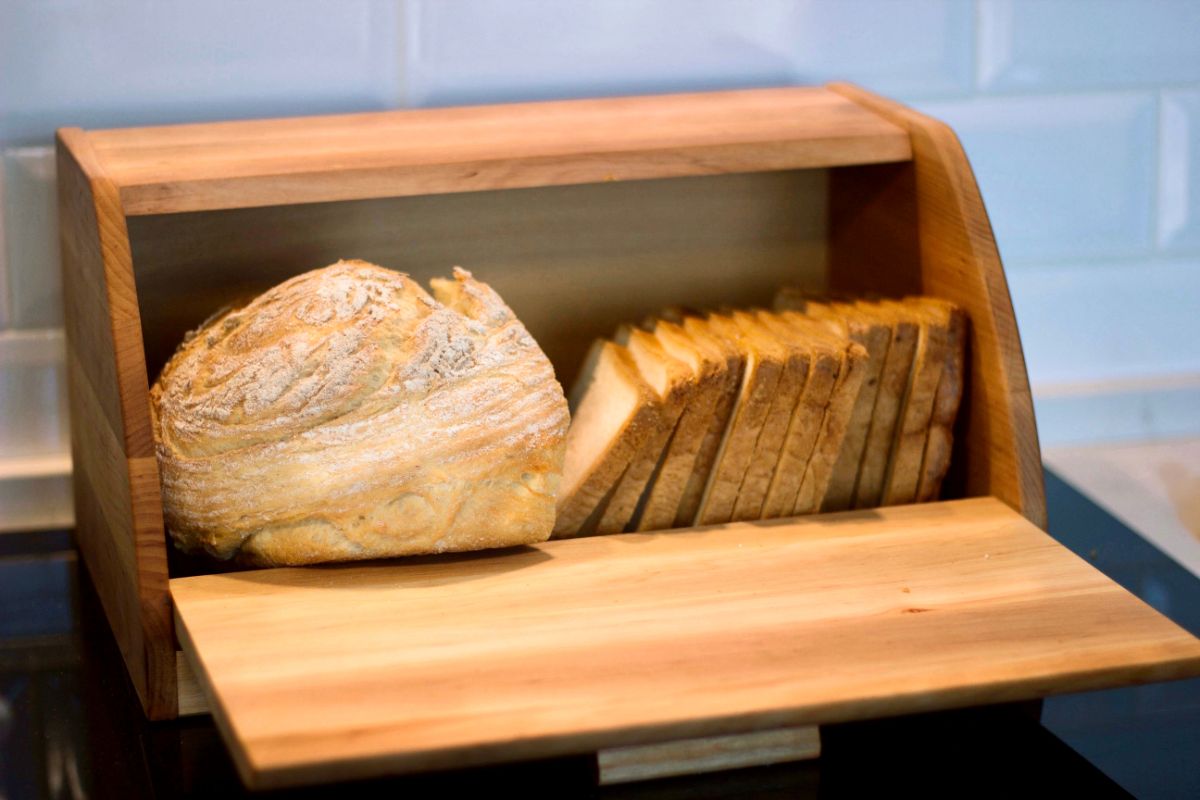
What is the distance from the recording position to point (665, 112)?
1269 millimetres

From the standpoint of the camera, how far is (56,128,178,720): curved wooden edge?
0.98 m

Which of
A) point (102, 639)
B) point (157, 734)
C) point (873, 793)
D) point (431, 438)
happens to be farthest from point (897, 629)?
point (102, 639)

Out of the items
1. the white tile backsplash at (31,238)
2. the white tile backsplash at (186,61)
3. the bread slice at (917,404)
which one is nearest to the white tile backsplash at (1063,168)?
the bread slice at (917,404)

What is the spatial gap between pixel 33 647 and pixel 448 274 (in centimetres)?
48

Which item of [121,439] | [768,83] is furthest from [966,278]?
[121,439]

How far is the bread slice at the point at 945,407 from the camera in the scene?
3.84 feet

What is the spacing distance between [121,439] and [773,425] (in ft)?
1.61

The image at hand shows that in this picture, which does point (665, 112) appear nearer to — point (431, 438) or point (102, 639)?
point (431, 438)

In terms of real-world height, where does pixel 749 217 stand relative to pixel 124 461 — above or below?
above

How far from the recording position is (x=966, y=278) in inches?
46.1

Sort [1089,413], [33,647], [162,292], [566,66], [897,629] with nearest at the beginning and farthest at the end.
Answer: [897,629], [33,647], [162,292], [566,66], [1089,413]

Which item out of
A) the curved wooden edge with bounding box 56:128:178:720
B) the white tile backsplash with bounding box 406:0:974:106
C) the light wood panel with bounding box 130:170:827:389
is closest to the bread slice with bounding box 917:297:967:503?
the light wood panel with bounding box 130:170:827:389

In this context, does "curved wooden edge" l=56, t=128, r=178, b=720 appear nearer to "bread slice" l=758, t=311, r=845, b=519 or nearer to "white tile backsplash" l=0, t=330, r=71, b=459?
"white tile backsplash" l=0, t=330, r=71, b=459

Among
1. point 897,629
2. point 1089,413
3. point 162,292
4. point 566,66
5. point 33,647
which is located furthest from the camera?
point 1089,413
